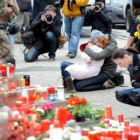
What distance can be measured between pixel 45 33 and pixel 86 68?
11.1ft

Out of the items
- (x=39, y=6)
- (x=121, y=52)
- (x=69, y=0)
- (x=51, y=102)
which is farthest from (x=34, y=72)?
(x=51, y=102)

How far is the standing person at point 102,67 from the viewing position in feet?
30.1

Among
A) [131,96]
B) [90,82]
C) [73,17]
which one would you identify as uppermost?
[131,96]

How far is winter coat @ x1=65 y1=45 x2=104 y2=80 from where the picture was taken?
923 centimetres

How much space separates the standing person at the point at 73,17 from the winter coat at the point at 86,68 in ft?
11.9

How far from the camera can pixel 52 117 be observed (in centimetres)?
514

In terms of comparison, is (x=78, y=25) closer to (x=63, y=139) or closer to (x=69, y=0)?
(x=69, y=0)

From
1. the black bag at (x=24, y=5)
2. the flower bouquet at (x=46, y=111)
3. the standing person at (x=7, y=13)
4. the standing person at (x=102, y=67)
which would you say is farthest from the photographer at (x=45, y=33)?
the flower bouquet at (x=46, y=111)

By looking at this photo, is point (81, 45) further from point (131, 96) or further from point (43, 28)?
point (43, 28)

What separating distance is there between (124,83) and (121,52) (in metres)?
3.13

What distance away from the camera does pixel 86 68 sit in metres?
9.30

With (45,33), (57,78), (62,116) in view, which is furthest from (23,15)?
(62,116)

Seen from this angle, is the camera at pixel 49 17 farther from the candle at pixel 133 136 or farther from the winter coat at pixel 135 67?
the candle at pixel 133 136

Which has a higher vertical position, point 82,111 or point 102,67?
point 82,111
